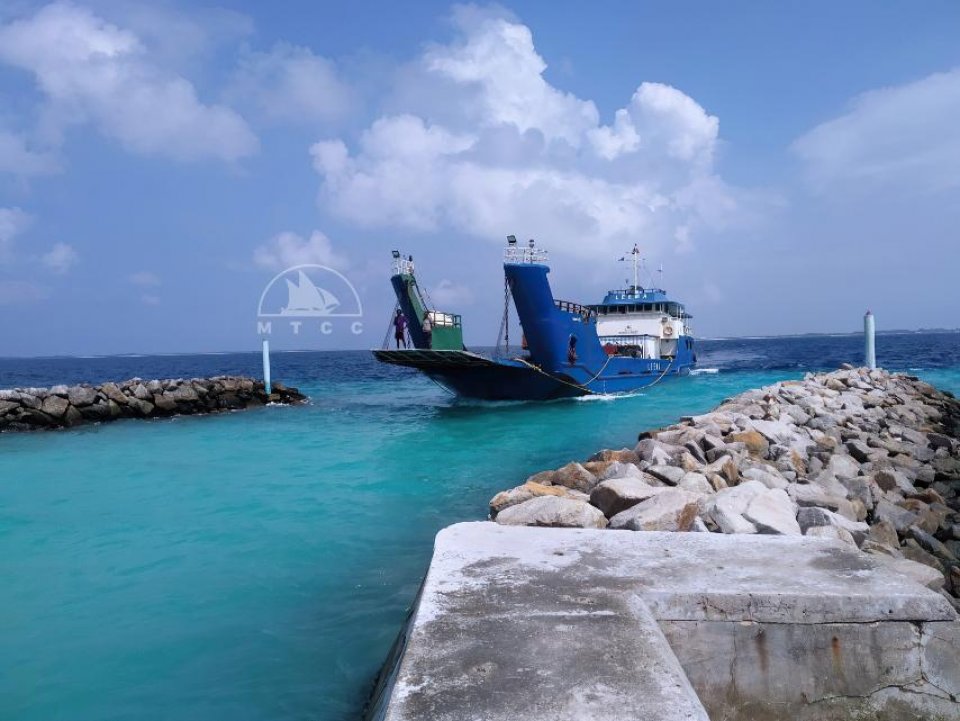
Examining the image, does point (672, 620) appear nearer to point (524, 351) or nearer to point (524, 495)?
point (524, 495)

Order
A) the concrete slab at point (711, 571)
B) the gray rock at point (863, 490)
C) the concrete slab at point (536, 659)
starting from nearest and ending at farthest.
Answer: the concrete slab at point (536, 659), the concrete slab at point (711, 571), the gray rock at point (863, 490)

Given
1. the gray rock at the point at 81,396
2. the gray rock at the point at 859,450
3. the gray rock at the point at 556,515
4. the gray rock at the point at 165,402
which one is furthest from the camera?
the gray rock at the point at 165,402

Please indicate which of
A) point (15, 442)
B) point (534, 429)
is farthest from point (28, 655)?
point (15, 442)

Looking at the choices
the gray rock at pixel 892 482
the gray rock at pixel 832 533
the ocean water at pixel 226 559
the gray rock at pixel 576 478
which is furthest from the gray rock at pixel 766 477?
the ocean water at pixel 226 559

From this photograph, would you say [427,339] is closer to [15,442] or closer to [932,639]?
[15,442]

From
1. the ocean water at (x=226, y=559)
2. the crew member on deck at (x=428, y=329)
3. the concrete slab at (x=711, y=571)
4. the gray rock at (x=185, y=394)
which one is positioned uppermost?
the crew member on deck at (x=428, y=329)

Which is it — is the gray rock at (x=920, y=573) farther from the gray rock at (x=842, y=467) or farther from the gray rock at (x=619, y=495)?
the gray rock at (x=842, y=467)

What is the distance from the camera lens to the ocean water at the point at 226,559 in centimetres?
387

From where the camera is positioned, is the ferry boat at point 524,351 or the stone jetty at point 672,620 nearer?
the stone jetty at point 672,620

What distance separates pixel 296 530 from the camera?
6.86 m

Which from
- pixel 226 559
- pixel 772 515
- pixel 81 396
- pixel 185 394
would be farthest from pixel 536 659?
pixel 185 394

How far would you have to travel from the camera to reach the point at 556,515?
4109mm

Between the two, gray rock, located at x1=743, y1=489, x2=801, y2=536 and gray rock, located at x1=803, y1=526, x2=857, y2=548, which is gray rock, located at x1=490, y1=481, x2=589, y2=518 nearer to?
gray rock, located at x1=743, y1=489, x2=801, y2=536

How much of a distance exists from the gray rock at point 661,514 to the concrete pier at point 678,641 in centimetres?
66
